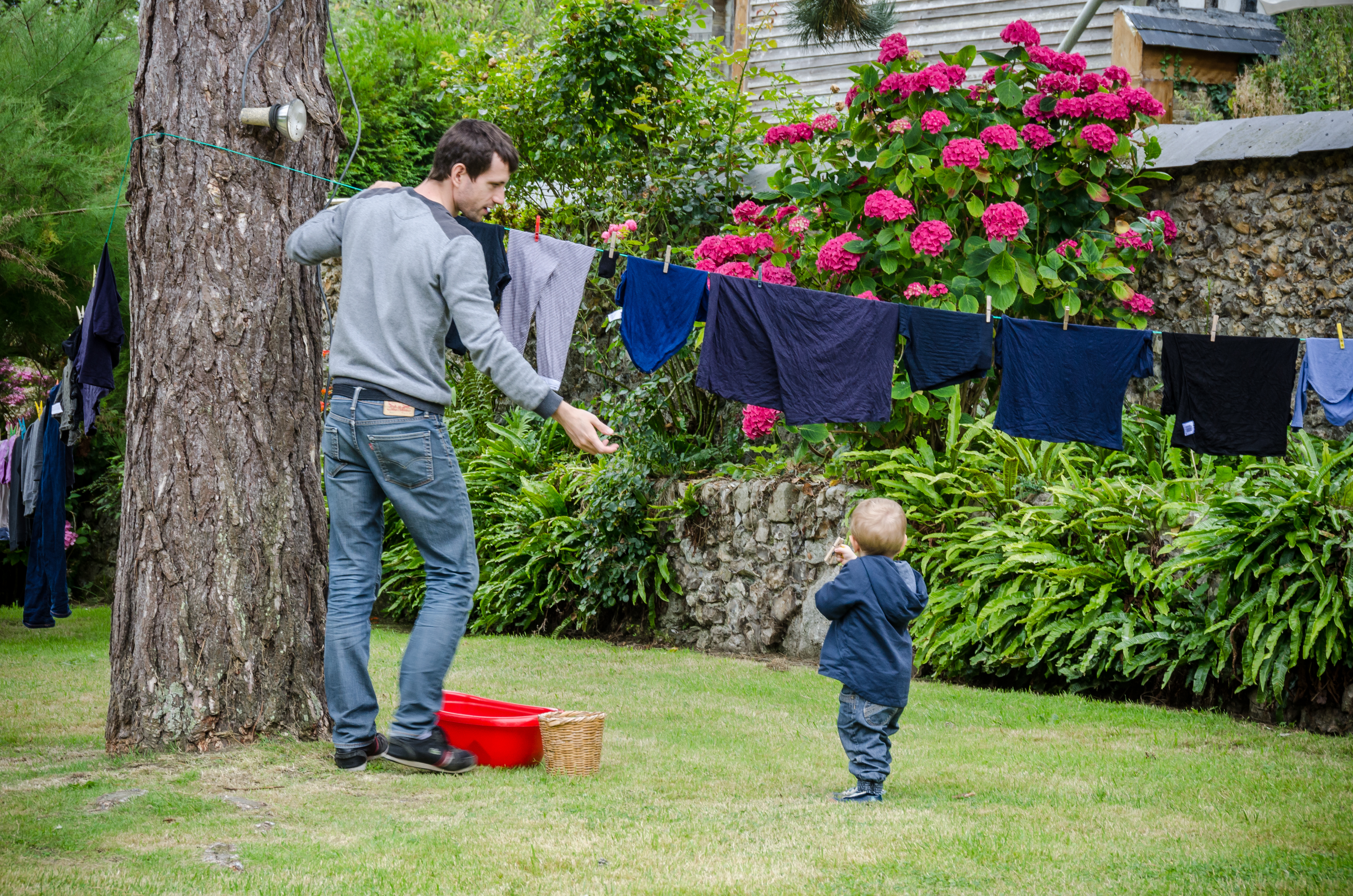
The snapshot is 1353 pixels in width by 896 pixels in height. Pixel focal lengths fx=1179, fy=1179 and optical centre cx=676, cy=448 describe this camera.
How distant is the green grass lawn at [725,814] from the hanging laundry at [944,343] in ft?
5.73

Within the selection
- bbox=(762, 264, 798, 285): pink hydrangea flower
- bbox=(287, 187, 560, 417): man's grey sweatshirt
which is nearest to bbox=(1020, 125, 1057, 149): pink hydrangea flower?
bbox=(762, 264, 798, 285): pink hydrangea flower

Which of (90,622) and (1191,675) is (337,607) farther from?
(90,622)

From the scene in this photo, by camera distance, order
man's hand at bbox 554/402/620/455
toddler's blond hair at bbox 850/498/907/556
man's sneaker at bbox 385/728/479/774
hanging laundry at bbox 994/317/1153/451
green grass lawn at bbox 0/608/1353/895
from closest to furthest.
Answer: green grass lawn at bbox 0/608/1353/895, man's hand at bbox 554/402/620/455, man's sneaker at bbox 385/728/479/774, toddler's blond hair at bbox 850/498/907/556, hanging laundry at bbox 994/317/1153/451

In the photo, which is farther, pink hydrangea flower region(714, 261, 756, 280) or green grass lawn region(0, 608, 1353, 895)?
pink hydrangea flower region(714, 261, 756, 280)

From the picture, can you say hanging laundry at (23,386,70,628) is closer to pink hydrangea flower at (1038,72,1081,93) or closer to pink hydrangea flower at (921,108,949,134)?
pink hydrangea flower at (921,108,949,134)

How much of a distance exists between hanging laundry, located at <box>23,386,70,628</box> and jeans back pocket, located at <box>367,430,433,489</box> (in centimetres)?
644

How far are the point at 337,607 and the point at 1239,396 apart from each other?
170 inches

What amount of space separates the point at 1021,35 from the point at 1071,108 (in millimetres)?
555

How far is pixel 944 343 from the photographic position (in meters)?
5.95

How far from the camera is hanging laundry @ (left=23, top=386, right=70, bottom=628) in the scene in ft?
28.8

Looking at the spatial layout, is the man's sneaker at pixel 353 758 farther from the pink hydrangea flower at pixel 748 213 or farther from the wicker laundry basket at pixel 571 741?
the pink hydrangea flower at pixel 748 213

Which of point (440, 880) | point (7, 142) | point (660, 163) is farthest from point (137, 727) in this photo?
point (660, 163)

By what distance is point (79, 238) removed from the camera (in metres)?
8.13

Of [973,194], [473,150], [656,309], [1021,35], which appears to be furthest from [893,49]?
[473,150]
